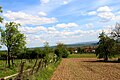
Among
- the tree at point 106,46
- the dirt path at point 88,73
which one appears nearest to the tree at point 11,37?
the dirt path at point 88,73

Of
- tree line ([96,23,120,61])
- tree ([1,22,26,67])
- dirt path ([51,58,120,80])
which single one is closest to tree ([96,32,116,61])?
tree line ([96,23,120,61])

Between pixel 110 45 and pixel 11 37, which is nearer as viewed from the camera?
pixel 11 37

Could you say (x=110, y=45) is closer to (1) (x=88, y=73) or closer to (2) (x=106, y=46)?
(2) (x=106, y=46)

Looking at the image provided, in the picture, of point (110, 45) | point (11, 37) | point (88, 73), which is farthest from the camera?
point (110, 45)

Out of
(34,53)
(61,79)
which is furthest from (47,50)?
(61,79)

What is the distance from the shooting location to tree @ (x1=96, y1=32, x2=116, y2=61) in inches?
3155

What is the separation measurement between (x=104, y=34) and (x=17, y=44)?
4375cm

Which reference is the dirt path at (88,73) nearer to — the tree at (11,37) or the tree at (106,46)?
the tree at (11,37)

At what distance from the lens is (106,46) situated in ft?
265

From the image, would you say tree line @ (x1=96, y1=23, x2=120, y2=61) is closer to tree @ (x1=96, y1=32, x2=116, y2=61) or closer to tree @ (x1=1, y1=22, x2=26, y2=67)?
tree @ (x1=96, y1=32, x2=116, y2=61)

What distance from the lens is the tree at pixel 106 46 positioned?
80125 mm

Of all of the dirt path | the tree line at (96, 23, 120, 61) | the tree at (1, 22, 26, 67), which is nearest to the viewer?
the dirt path

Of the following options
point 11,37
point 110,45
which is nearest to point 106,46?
point 110,45

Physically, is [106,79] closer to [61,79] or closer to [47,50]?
[61,79]
